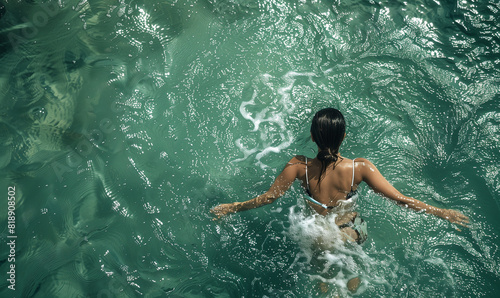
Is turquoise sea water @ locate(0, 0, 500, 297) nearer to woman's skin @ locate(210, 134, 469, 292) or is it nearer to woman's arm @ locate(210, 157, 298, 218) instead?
woman's skin @ locate(210, 134, 469, 292)

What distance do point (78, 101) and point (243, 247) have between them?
3175mm

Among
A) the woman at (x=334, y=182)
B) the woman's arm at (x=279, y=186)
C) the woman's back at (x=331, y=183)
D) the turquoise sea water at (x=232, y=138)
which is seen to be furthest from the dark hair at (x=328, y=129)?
the turquoise sea water at (x=232, y=138)

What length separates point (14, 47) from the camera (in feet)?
19.0

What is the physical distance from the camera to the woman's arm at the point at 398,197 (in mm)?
3447

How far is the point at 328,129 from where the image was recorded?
3.21 metres

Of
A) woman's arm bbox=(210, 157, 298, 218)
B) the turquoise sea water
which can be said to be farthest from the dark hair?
the turquoise sea water

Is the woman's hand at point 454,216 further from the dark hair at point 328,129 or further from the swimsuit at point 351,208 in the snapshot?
the dark hair at point 328,129

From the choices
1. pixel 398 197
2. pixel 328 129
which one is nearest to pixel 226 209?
pixel 328 129

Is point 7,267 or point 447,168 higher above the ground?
point 447,168

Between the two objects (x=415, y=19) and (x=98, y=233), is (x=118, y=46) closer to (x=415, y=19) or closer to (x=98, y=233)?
Result: (x=98, y=233)

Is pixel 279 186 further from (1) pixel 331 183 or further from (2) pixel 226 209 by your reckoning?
(2) pixel 226 209

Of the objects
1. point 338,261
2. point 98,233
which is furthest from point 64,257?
point 338,261

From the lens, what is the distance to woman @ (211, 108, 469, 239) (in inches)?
129

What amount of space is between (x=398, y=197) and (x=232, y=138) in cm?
243
